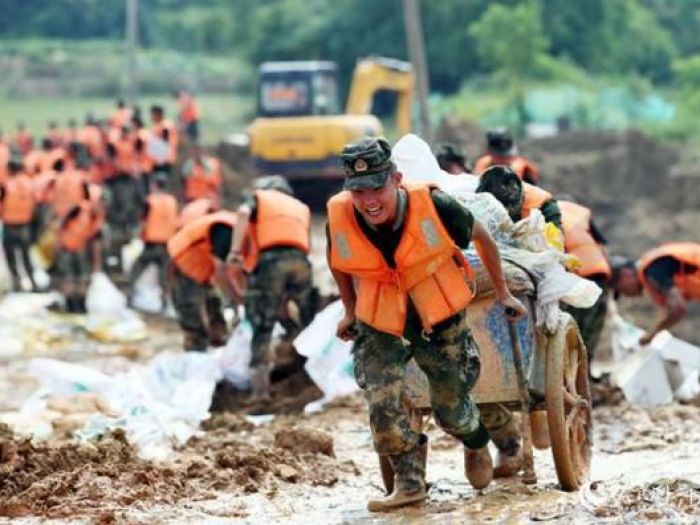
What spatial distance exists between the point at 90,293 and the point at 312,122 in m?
8.83

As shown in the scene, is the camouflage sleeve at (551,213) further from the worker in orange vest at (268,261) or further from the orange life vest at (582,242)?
the worker in orange vest at (268,261)

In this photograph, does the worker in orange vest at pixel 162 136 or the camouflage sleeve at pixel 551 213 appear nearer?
the camouflage sleeve at pixel 551 213

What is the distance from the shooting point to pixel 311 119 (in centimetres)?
2706

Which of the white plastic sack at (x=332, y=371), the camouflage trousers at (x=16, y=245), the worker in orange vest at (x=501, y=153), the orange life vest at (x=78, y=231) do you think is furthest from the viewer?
the camouflage trousers at (x=16, y=245)

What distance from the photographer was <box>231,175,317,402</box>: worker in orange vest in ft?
38.2

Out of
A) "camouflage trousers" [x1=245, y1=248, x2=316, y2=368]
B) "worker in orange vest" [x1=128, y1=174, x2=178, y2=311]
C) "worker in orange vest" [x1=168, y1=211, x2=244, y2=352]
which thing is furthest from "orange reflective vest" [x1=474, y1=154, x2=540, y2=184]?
"worker in orange vest" [x1=128, y1=174, x2=178, y2=311]

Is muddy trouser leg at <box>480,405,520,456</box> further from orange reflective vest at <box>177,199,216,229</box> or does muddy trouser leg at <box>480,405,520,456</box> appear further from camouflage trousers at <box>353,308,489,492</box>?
orange reflective vest at <box>177,199,216,229</box>

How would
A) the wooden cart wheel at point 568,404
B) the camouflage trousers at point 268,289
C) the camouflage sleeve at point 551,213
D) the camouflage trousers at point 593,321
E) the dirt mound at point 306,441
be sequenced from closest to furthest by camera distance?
the wooden cart wheel at point 568,404 → the camouflage sleeve at point 551,213 → the dirt mound at point 306,441 → the camouflage trousers at point 593,321 → the camouflage trousers at point 268,289

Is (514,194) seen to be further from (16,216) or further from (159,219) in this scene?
(16,216)

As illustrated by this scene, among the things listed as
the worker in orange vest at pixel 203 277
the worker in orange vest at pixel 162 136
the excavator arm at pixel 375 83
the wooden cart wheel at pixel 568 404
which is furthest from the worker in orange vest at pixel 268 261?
the excavator arm at pixel 375 83

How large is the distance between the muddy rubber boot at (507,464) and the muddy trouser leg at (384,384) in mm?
890

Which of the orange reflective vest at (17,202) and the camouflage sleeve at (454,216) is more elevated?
the camouflage sleeve at (454,216)

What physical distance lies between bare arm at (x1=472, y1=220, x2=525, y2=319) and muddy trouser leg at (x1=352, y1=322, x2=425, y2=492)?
0.48 metres

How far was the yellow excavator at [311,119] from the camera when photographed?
1051 inches
